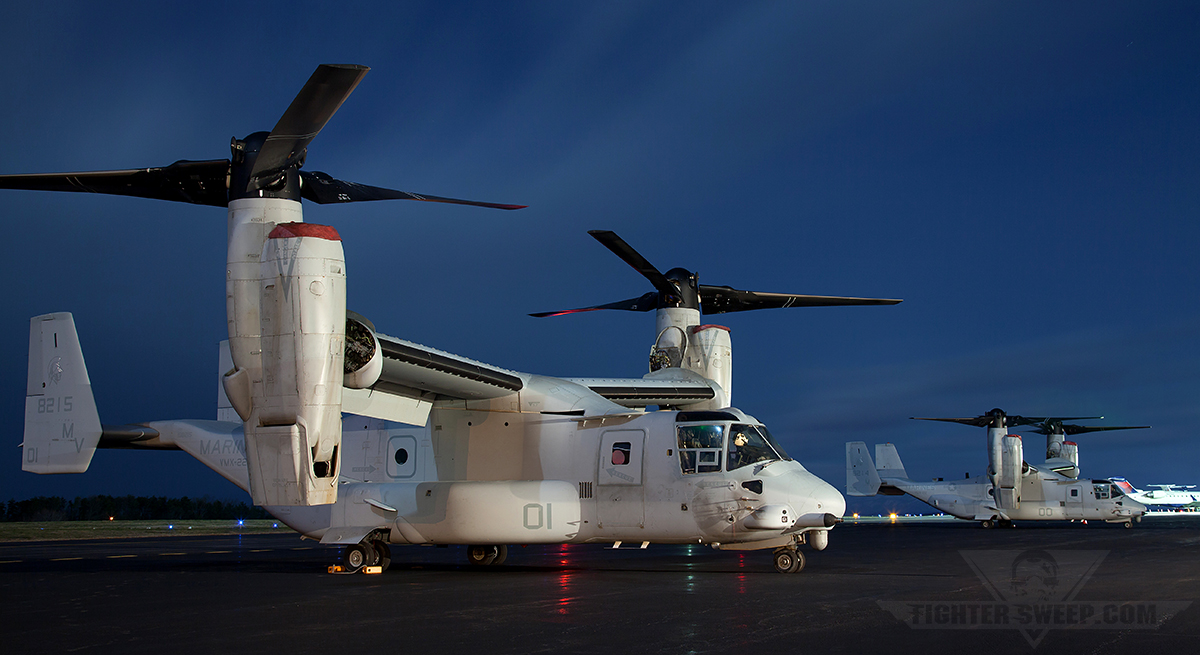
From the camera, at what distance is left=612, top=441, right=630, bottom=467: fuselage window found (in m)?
15.0

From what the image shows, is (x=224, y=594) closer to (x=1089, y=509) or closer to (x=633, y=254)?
(x=633, y=254)

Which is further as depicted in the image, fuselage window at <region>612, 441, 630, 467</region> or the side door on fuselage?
fuselage window at <region>612, 441, 630, 467</region>

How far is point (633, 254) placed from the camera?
66.6 feet

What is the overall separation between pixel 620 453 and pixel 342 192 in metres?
6.23

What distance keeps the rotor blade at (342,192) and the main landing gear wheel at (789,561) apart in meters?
7.04

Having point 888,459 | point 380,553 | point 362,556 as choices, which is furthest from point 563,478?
point 888,459

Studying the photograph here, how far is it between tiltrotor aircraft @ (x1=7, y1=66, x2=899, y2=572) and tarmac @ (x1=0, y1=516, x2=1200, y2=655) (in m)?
0.90

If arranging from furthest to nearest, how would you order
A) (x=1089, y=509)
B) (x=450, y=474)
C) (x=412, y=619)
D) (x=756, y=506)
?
(x=1089, y=509), (x=450, y=474), (x=756, y=506), (x=412, y=619)

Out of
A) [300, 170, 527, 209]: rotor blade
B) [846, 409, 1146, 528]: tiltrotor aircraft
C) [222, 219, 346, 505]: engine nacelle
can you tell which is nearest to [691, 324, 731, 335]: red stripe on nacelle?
[300, 170, 527, 209]: rotor blade

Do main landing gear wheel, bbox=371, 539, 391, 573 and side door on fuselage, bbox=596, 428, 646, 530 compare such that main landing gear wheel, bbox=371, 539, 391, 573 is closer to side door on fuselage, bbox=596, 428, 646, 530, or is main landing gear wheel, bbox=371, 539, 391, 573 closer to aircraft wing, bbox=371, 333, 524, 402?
aircraft wing, bbox=371, 333, 524, 402

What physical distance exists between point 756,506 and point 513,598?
4855mm

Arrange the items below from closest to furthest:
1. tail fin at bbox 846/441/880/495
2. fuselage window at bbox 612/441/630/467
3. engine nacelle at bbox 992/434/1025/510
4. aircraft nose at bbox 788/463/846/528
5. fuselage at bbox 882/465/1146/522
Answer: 1. aircraft nose at bbox 788/463/846/528
2. fuselage window at bbox 612/441/630/467
3. engine nacelle at bbox 992/434/1025/510
4. fuselage at bbox 882/465/1146/522
5. tail fin at bbox 846/441/880/495

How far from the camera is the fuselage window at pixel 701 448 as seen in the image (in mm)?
14445

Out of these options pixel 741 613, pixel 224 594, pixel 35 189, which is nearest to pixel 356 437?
pixel 224 594
